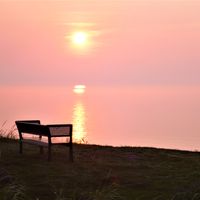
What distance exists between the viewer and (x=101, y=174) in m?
11.1

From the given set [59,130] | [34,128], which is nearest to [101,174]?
[59,130]

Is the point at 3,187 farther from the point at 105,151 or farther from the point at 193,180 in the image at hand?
the point at 105,151

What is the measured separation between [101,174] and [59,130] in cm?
183

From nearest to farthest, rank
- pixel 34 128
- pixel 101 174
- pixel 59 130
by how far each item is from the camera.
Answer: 1. pixel 101 174
2. pixel 59 130
3. pixel 34 128

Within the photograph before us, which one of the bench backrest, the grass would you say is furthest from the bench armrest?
the grass

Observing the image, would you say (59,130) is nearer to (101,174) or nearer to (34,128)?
(34,128)

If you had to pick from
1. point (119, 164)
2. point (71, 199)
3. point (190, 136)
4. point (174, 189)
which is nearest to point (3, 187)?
point (71, 199)

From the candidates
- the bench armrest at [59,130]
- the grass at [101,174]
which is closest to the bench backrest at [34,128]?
the bench armrest at [59,130]

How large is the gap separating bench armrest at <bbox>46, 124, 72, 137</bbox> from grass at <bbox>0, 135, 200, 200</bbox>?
2.06 ft

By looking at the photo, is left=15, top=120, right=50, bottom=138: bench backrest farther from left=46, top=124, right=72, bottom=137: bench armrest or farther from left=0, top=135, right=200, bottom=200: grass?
left=0, top=135, right=200, bottom=200: grass

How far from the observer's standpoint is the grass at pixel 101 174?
9203mm

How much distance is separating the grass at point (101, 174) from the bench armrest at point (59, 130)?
628mm

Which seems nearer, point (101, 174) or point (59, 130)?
point (101, 174)

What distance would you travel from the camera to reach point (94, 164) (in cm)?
1245
